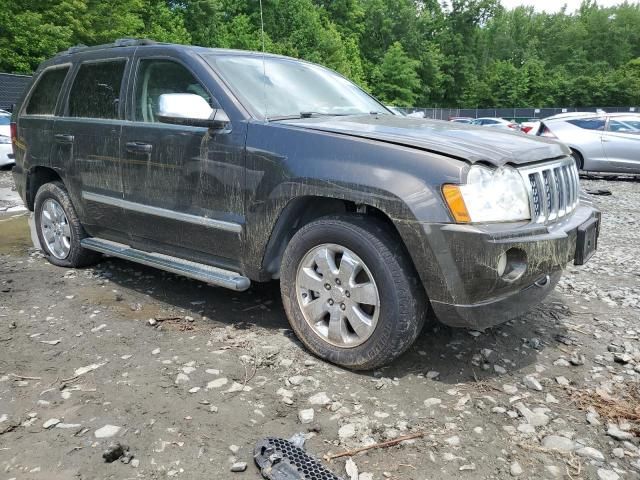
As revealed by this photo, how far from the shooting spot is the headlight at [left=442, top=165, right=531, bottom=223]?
269 centimetres

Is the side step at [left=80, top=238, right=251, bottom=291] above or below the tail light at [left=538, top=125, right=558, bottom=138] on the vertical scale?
below

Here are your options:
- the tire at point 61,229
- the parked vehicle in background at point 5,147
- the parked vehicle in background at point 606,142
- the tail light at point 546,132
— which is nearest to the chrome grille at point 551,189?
the tire at point 61,229

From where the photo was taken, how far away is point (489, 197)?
9.02 feet

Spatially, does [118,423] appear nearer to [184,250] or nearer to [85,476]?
[85,476]

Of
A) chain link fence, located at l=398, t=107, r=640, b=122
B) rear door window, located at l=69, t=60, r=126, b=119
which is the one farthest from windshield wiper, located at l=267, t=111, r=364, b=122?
chain link fence, located at l=398, t=107, r=640, b=122

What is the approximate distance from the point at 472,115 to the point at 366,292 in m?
60.8

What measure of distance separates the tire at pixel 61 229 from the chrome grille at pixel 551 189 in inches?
145

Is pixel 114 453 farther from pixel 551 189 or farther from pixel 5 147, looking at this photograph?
pixel 5 147

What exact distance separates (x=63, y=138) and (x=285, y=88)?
6.71ft

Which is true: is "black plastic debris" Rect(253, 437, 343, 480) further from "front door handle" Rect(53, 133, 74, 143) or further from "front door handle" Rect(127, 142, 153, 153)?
"front door handle" Rect(53, 133, 74, 143)

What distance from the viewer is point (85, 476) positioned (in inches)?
89.2

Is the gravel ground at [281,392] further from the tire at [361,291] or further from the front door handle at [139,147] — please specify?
the front door handle at [139,147]

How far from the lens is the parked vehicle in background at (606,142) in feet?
38.8

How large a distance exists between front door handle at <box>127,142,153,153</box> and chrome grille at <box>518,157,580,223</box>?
7.98 feet
